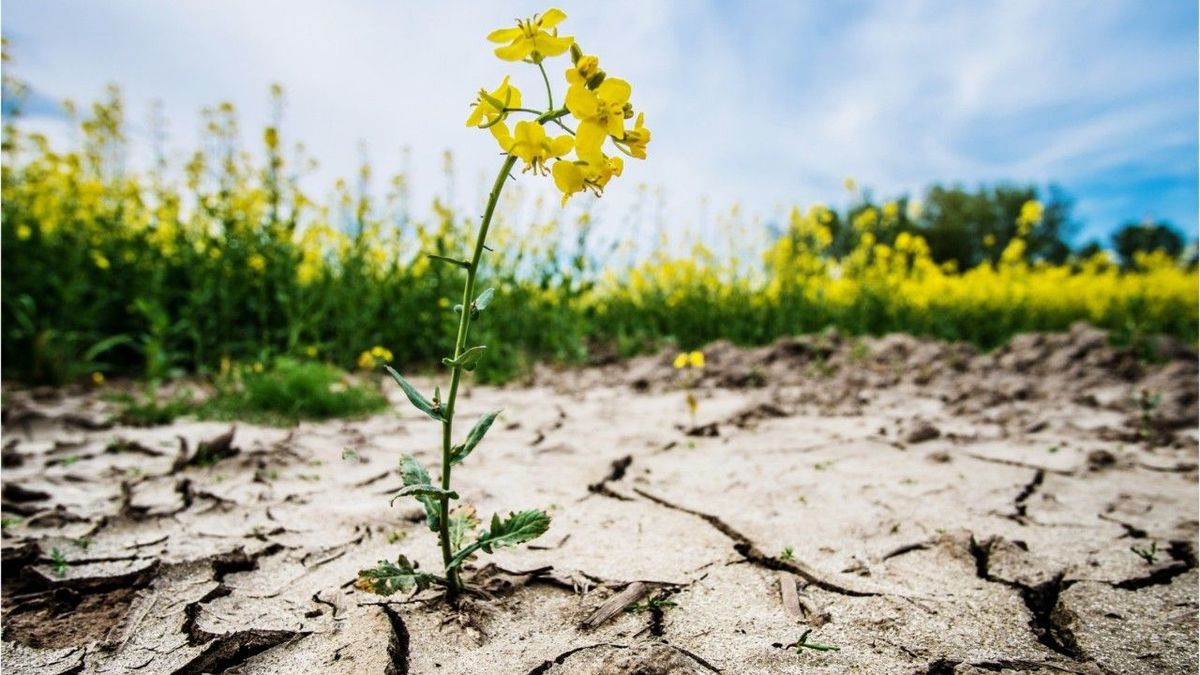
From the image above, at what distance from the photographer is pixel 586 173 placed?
3.07 ft

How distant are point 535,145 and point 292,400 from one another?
101 inches

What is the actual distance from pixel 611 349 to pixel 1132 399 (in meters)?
3.36

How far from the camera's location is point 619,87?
0.89 metres

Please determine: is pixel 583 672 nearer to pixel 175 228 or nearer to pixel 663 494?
pixel 663 494

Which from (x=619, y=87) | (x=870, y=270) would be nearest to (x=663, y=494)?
(x=619, y=87)

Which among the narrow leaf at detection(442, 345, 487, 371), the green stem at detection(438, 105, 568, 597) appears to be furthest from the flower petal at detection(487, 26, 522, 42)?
the narrow leaf at detection(442, 345, 487, 371)

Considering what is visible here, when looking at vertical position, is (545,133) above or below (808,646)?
above

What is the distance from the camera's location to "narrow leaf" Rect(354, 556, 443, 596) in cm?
109

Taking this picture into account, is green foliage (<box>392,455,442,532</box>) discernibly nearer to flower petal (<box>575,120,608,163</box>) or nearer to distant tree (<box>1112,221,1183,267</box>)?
flower petal (<box>575,120,608,163</box>)

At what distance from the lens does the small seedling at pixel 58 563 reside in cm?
135

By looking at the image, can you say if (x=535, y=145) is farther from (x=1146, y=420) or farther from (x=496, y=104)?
(x=1146, y=420)

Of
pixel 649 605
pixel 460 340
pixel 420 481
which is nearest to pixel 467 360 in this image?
pixel 460 340

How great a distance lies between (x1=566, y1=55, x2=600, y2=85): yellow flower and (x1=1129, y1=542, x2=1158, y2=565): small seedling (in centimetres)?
154

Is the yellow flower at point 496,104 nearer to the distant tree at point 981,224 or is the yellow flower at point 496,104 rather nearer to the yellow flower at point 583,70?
the yellow flower at point 583,70
